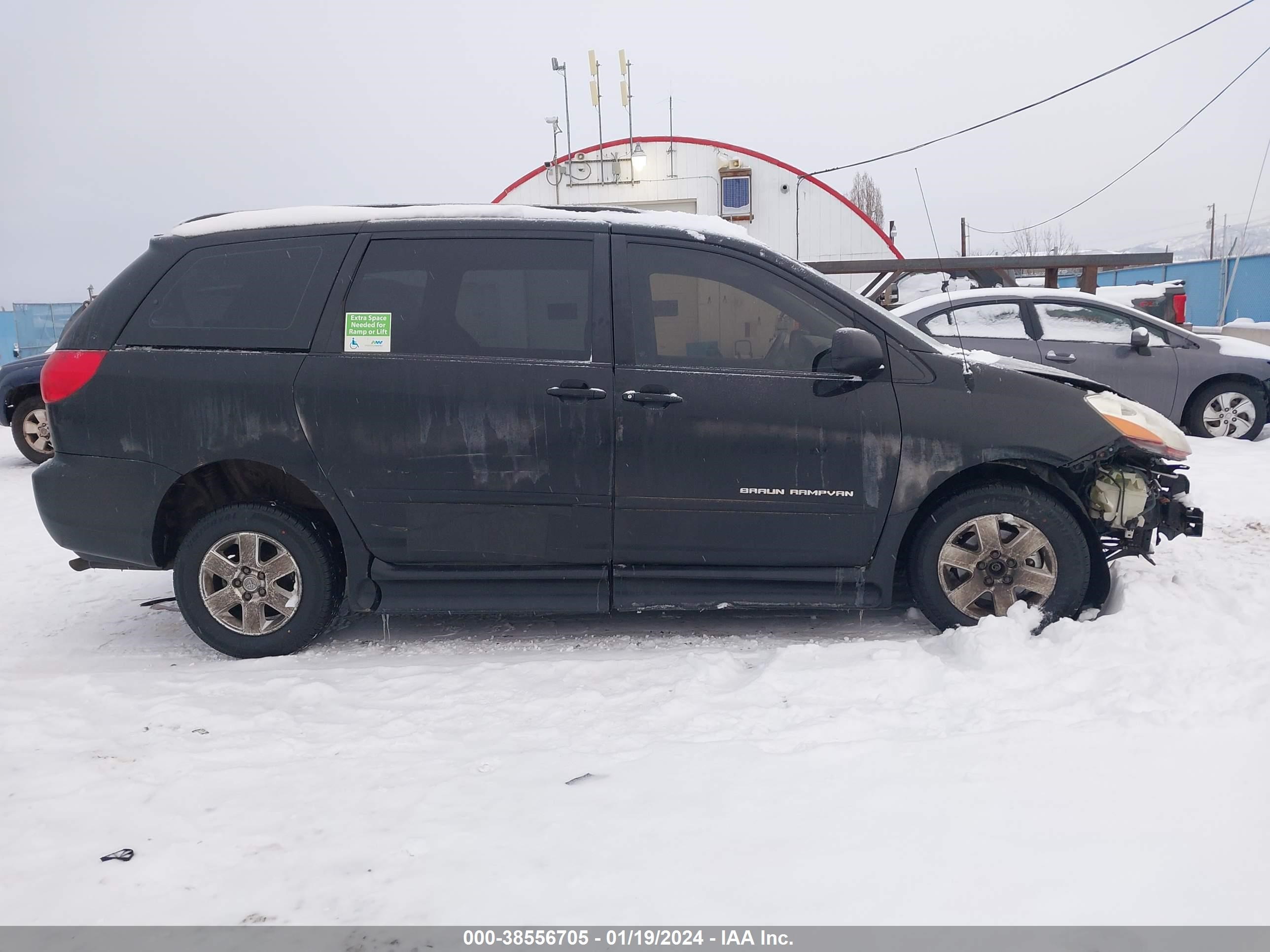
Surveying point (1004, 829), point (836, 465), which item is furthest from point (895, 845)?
point (836, 465)

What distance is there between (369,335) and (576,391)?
37.3 inches

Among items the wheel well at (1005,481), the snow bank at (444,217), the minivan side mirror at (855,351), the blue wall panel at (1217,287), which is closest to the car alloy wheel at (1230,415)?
the wheel well at (1005,481)

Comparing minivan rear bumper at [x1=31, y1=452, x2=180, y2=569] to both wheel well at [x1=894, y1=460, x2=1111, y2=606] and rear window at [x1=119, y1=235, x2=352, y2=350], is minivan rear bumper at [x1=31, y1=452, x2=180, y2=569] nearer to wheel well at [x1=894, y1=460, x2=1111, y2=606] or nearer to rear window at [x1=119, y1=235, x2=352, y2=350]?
rear window at [x1=119, y1=235, x2=352, y2=350]

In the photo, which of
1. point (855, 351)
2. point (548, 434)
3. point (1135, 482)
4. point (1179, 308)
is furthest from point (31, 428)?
point (1179, 308)

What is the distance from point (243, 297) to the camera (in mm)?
4031

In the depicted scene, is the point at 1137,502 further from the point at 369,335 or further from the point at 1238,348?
the point at 1238,348

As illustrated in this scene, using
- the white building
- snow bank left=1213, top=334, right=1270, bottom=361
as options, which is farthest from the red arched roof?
snow bank left=1213, top=334, right=1270, bottom=361

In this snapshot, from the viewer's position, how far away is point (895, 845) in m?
2.47

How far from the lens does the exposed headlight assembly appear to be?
399 centimetres

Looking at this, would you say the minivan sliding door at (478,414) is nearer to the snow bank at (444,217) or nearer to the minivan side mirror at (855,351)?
the snow bank at (444,217)

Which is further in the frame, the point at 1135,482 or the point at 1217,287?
the point at 1217,287

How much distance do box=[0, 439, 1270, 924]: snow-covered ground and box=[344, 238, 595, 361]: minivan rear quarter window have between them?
1.39m

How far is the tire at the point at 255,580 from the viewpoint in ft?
13.0
